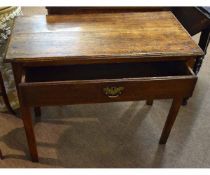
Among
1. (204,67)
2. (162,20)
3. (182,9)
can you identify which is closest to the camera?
(162,20)

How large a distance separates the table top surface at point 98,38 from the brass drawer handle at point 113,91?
4.2 inches

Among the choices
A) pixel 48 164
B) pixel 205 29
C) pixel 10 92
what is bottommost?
pixel 48 164

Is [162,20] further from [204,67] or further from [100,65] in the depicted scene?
[204,67]

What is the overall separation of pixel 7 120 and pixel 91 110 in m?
0.45

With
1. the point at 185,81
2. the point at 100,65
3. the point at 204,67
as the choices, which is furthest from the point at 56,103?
the point at 204,67

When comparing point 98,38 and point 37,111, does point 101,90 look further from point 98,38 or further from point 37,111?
point 37,111

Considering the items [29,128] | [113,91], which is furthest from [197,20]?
[29,128]

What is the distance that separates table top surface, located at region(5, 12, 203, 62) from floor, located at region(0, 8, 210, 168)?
1.78 ft

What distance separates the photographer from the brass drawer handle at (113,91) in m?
0.94

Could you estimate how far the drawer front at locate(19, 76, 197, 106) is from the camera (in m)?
0.90

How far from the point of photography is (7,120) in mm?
1431

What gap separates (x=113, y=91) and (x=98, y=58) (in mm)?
128

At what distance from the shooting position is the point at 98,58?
929 millimetres

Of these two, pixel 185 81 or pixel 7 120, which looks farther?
pixel 7 120
